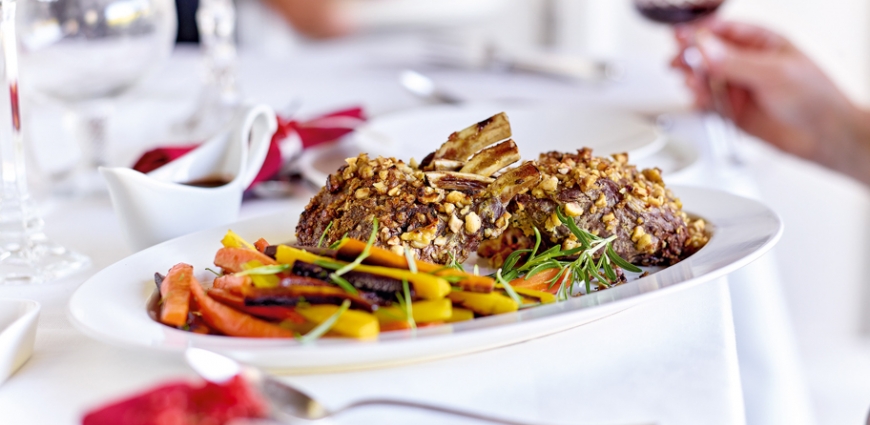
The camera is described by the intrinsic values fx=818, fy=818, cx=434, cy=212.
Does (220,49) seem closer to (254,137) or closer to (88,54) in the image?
(88,54)

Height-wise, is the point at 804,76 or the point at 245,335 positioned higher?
the point at 804,76

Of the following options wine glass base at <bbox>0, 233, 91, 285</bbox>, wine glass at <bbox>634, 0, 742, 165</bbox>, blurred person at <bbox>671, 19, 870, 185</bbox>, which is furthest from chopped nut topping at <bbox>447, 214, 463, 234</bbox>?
blurred person at <bbox>671, 19, 870, 185</bbox>

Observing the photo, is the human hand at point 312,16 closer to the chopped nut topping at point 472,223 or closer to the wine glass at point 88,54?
the wine glass at point 88,54

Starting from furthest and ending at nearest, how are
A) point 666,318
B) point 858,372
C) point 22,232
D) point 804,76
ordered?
1. point 858,372
2. point 804,76
3. point 22,232
4. point 666,318

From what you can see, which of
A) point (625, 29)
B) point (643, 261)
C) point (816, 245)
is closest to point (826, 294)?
point (816, 245)

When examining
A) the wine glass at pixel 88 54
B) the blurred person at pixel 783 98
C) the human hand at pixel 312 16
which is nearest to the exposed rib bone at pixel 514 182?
the wine glass at pixel 88 54

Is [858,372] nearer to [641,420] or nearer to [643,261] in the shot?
[643,261]
